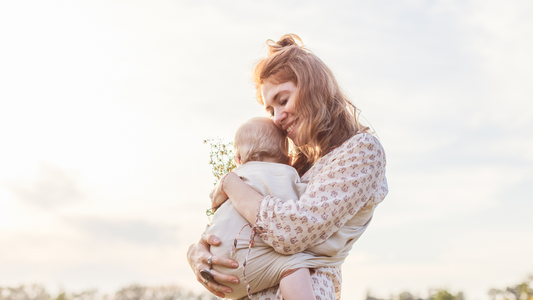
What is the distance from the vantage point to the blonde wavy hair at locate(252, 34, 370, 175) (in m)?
2.86

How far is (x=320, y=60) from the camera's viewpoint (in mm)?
3117

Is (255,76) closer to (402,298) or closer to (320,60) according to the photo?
(320,60)

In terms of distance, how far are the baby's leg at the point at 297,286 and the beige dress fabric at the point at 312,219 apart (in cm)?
4

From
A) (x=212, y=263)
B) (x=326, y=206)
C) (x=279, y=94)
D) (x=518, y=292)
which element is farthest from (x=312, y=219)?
(x=518, y=292)

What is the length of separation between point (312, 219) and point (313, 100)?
87cm

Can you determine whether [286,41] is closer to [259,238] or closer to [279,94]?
[279,94]

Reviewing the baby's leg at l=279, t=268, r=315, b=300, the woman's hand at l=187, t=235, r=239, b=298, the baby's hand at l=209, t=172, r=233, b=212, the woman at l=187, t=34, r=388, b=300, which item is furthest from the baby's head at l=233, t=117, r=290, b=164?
the baby's leg at l=279, t=268, r=315, b=300

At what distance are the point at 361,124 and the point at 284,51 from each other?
71 centimetres

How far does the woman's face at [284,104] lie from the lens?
9.62 ft

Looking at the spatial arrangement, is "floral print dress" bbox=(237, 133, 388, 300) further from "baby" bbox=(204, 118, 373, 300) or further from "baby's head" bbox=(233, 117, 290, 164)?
"baby's head" bbox=(233, 117, 290, 164)

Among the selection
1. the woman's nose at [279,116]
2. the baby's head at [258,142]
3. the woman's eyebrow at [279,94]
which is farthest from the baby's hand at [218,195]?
the woman's eyebrow at [279,94]

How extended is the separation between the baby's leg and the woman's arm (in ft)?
0.40

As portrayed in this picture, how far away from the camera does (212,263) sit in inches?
97.4

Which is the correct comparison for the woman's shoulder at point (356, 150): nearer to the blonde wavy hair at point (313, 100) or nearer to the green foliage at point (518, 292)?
the blonde wavy hair at point (313, 100)
